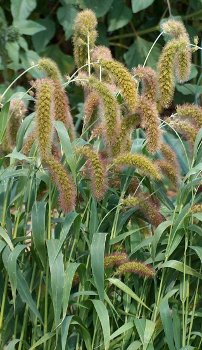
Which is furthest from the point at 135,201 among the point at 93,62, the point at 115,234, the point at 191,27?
the point at 191,27

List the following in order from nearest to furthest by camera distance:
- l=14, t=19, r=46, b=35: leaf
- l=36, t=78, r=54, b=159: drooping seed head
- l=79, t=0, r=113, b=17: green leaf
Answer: l=36, t=78, r=54, b=159: drooping seed head, l=14, t=19, r=46, b=35: leaf, l=79, t=0, r=113, b=17: green leaf

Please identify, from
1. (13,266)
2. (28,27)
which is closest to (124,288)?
(13,266)

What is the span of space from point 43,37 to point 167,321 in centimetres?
341

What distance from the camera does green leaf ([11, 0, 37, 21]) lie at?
549 cm

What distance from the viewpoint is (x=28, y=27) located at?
214 inches

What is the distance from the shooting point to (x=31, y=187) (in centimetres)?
283

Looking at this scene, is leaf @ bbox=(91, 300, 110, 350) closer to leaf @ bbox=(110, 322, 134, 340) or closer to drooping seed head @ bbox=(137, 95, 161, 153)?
leaf @ bbox=(110, 322, 134, 340)

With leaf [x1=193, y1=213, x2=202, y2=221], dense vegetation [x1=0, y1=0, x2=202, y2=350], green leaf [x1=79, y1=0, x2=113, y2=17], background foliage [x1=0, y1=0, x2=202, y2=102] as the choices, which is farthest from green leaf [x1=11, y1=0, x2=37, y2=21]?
leaf [x1=193, y1=213, x2=202, y2=221]

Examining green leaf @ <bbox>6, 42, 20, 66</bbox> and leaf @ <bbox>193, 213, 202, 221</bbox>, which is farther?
green leaf @ <bbox>6, 42, 20, 66</bbox>

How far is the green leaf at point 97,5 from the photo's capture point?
18.3 feet

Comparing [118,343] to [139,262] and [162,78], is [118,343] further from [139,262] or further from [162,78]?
[162,78]

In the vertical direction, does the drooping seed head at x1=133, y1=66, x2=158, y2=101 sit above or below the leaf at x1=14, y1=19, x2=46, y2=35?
below

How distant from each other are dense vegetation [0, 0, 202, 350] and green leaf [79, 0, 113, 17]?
2595mm

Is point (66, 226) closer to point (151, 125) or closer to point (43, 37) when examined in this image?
point (151, 125)
